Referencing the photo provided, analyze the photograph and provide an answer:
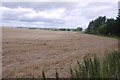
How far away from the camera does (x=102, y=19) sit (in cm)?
8375

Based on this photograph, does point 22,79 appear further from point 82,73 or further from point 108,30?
point 108,30

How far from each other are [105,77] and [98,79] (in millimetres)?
128

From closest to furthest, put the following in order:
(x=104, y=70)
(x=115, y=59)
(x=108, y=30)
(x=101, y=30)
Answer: (x=104, y=70) → (x=115, y=59) → (x=108, y=30) → (x=101, y=30)

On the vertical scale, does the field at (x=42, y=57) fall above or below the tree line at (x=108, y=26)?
below

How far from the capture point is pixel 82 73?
3.68 metres

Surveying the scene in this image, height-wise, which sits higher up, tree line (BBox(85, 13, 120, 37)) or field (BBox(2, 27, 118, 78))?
tree line (BBox(85, 13, 120, 37))

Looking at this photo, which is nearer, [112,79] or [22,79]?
[112,79]

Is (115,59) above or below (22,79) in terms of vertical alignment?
above

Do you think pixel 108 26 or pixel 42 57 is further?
pixel 108 26

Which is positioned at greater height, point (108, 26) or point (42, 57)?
point (108, 26)

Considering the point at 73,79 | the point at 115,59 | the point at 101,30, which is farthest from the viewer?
the point at 101,30

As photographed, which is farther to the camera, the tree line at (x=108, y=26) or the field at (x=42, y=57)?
the tree line at (x=108, y=26)

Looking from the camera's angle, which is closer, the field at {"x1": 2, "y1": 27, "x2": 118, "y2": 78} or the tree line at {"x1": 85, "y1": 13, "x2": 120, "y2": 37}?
the field at {"x1": 2, "y1": 27, "x2": 118, "y2": 78}

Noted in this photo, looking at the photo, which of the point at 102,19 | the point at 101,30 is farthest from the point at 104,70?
the point at 102,19
